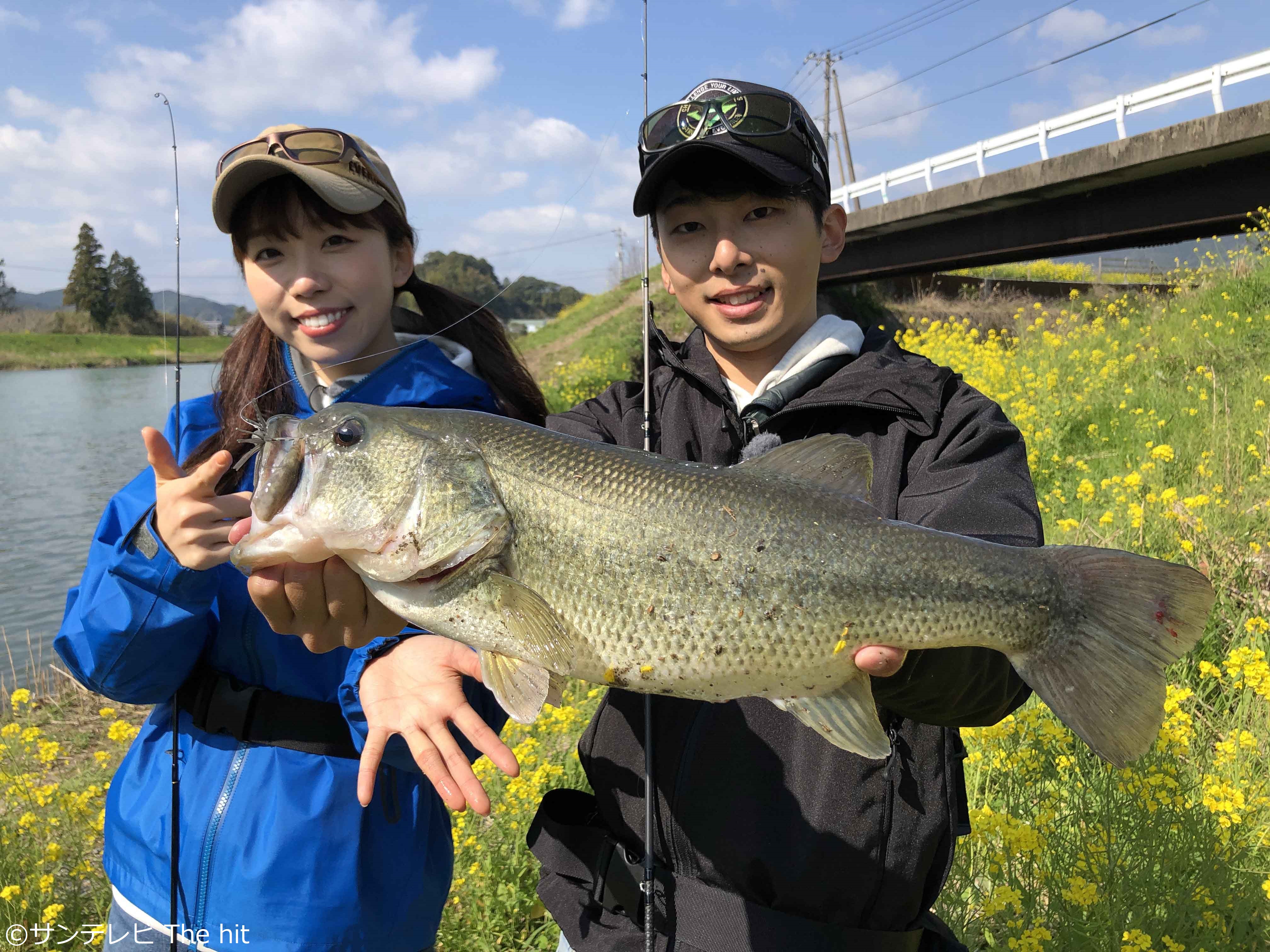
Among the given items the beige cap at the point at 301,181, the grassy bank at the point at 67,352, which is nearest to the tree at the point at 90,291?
the beige cap at the point at 301,181

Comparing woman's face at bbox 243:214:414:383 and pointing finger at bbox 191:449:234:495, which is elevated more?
woman's face at bbox 243:214:414:383

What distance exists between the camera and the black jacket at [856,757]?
1.99m

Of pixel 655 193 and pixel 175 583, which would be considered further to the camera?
pixel 655 193

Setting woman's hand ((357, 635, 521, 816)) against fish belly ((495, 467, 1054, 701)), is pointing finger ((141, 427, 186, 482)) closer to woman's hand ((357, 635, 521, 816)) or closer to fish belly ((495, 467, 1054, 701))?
woman's hand ((357, 635, 521, 816))

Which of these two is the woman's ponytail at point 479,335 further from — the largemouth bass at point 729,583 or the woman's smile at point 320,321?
the largemouth bass at point 729,583

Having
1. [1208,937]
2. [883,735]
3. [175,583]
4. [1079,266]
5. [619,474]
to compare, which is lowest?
[1208,937]

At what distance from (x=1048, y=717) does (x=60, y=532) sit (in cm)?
1316

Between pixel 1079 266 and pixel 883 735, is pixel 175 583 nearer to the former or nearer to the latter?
pixel 883 735

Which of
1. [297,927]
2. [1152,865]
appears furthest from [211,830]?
[1152,865]

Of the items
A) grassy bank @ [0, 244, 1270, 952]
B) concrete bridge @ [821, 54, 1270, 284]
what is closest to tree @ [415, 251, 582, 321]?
grassy bank @ [0, 244, 1270, 952]

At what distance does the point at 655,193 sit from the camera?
8.35 feet

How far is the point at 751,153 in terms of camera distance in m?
2.34

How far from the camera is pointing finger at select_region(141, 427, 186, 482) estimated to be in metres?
1.91

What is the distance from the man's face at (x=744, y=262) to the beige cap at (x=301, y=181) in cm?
97
